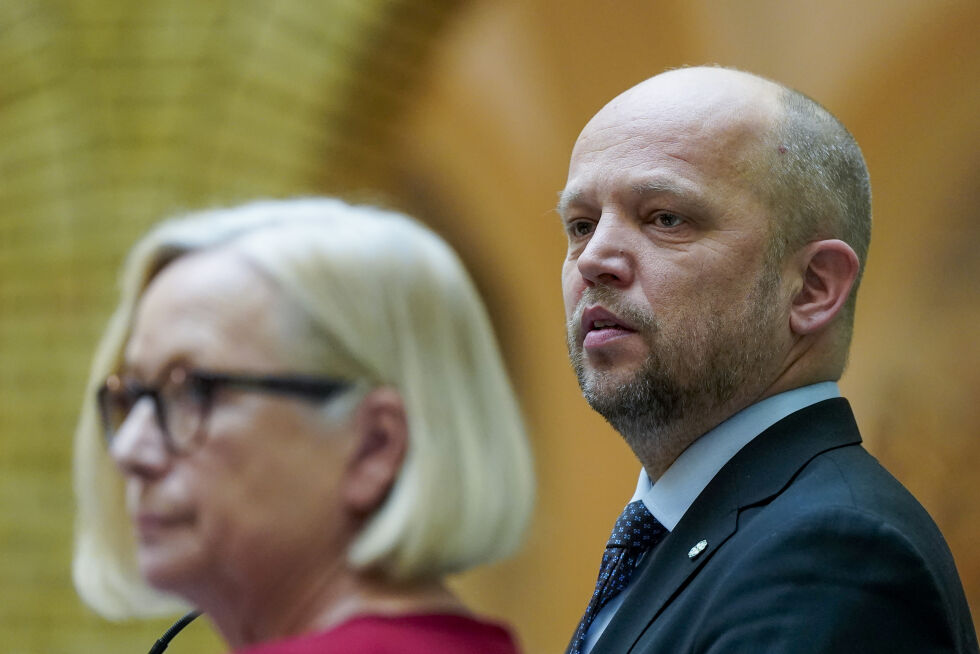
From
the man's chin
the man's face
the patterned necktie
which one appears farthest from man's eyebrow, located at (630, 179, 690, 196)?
the patterned necktie

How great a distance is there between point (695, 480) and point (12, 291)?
18.2ft

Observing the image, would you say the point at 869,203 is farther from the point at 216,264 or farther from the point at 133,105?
the point at 133,105

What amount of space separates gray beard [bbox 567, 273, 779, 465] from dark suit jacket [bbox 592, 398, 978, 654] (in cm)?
9

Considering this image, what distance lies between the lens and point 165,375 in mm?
1317

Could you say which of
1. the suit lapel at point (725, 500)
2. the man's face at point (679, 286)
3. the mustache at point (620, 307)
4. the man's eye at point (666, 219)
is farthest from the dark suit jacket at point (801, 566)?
the man's eye at point (666, 219)

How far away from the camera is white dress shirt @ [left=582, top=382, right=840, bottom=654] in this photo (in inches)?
81.1

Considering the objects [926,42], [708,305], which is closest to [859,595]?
[708,305]

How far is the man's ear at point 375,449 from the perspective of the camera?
4.31 feet

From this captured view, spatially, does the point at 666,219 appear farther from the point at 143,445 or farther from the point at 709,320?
the point at 143,445

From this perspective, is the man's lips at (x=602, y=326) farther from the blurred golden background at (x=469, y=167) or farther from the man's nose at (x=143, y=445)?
the blurred golden background at (x=469, y=167)

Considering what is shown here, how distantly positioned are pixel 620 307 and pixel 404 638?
0.90 m

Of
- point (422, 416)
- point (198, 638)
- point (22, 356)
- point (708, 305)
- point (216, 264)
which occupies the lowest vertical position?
point (198, 638)

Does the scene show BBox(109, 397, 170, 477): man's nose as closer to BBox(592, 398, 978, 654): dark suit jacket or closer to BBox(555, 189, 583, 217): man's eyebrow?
BBox(592, 398, 978, 654): dark suit jacket

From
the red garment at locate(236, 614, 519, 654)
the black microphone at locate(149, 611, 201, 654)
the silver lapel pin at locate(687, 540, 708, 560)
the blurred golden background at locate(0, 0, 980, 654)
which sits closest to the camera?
the red garment at locate(236, 614, 519, 654)
